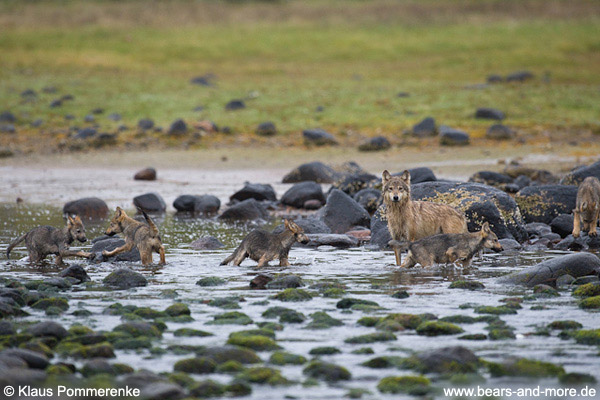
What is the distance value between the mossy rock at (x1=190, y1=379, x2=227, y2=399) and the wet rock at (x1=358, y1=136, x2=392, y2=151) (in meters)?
25.3

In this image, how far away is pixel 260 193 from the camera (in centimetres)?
2348

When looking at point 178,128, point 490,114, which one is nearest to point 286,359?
point 178,128

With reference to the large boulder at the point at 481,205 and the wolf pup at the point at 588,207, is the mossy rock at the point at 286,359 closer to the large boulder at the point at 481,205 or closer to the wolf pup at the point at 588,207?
Answer: the large boulder at the point at 481,205

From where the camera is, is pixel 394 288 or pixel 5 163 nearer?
pixel 394 288

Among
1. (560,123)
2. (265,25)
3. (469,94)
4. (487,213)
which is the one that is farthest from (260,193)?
(265,25)

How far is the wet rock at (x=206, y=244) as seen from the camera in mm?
16188

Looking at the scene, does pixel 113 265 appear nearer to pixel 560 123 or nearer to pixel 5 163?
pixel 5 163

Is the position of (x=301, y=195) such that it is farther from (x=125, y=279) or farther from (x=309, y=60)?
(x=309, y=60)

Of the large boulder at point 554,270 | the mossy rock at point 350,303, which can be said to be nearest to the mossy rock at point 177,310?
the mossy rock at point 350,303

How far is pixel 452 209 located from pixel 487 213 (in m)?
1.63

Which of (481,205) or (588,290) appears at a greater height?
(481,205)

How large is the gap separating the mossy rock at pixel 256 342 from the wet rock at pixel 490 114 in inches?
1195

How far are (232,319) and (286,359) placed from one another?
1681 mm

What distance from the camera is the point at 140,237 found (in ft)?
46.3
